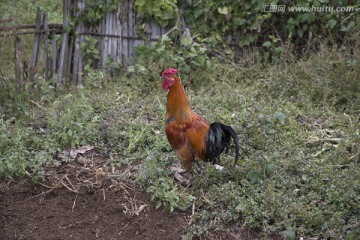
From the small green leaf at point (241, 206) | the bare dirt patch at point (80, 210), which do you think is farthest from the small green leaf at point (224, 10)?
the small green leaf at point (241, 206)

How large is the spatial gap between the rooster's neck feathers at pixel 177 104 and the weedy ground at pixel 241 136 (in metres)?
0.55

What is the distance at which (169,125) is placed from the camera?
4871 millimetres

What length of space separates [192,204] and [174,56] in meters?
3.34

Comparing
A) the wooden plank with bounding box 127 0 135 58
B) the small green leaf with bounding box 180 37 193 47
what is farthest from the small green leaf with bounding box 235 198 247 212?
the wooden plank with bounding box 127 0 135 58

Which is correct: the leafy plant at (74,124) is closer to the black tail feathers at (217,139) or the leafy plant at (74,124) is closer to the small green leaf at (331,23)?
the black tail feathers at (217,139)

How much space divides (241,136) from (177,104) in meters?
0.94

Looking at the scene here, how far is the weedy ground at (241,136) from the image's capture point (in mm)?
4469

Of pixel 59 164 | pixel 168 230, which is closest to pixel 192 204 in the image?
pixel 168 230

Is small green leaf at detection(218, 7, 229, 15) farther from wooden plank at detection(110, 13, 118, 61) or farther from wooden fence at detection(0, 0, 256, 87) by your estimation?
wooden plank at detection(110, 13, 118, 61)

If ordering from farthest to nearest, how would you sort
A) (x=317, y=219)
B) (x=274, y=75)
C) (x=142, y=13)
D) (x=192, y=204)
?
(x=142, y=13) < (x=274, y=75) < (x=192, y=204) < (x=317, y=219)

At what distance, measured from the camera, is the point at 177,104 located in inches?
191

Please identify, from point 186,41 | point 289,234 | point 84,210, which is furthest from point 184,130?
point 186,41

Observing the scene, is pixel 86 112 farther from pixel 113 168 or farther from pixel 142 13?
pixel 142 13

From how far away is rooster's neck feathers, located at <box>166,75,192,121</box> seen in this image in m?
4.84
